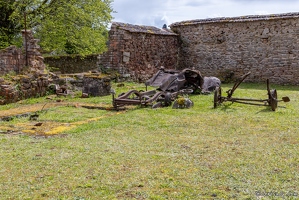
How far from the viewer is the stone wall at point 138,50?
54.7ft

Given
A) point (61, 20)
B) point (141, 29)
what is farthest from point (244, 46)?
point (61, 20)

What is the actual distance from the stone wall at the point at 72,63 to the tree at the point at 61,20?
5.81 ft

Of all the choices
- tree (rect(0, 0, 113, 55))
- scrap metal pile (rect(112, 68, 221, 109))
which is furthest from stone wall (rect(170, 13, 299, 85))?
scrap metal pile (rect(112, 68, 221, 109))

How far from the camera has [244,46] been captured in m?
19.0

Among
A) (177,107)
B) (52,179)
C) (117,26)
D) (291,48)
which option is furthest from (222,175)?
(291,48)

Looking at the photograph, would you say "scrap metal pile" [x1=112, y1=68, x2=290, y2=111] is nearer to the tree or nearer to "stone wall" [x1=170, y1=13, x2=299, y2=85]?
"stone wall" [x1=170, y1=13, x2=299, y2=85]

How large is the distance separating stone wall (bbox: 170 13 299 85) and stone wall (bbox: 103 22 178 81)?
1.27 m

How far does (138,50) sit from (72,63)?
7.84m

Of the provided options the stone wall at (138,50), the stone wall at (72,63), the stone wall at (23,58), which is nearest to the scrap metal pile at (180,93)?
the stone wall at (138,50)

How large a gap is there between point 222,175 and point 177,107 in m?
5.60

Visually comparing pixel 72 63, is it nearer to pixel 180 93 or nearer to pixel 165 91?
pixel 165 91

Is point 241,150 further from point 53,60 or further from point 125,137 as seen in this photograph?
point 53,60

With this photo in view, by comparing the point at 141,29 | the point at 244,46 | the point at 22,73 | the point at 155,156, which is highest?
the point at 141,29

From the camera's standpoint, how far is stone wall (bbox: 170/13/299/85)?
17844 millimetres
